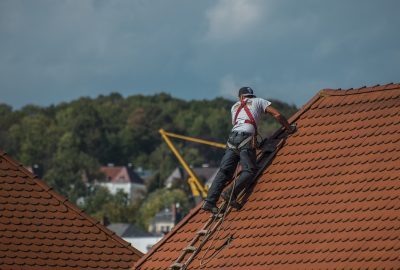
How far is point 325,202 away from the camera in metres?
20.0

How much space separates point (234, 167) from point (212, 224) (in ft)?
3.48

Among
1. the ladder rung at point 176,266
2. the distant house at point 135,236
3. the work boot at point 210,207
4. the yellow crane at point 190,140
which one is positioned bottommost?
the ladder rung at point 176,266

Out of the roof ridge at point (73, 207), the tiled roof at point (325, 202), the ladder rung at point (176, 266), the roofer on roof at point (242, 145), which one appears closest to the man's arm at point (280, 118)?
the roofer on roof at point (242, 145)

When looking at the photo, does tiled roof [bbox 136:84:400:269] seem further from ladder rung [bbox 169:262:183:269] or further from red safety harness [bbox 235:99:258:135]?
red safety harness [bbox 235:99:258:135]

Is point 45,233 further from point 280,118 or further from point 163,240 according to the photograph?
point 280,118

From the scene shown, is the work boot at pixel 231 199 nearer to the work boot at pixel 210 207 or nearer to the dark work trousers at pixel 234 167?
the dark work trousers at pixel 234 167

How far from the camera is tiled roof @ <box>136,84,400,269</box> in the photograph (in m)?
19.0

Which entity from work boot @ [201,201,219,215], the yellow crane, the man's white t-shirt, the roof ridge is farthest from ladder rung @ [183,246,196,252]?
the yellow crane

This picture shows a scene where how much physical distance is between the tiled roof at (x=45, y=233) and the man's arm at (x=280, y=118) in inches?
135

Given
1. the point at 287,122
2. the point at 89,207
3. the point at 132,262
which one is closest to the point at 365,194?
the point at 287,122

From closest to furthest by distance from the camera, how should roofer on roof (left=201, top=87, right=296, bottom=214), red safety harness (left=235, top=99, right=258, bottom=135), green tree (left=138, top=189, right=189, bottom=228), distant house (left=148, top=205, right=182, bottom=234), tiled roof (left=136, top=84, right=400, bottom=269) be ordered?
tiled roof (left=136, top=84, right=400, bottom=269)
roofer on roof (left=201, top=87, right=296, bottom=214)
red safety harness (left=235, top=99, right=258, bottom=135)
distant house (left=148, top=205, right=182, bottom=234)
green tree (left=138, top=189, right=189, bottom=228)

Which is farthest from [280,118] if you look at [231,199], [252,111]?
[231,199]

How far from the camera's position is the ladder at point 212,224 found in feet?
67.8

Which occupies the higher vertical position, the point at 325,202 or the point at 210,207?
the point at 210,207
